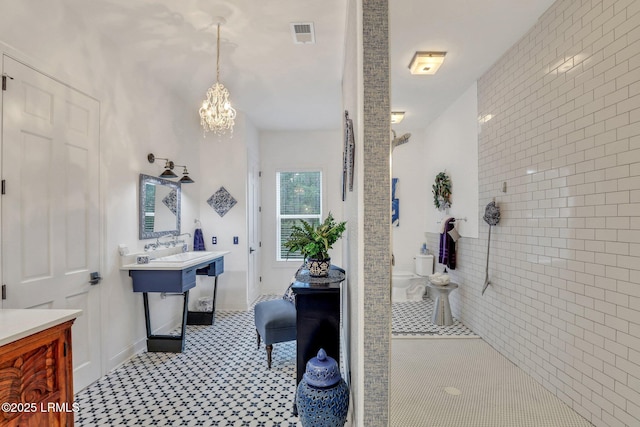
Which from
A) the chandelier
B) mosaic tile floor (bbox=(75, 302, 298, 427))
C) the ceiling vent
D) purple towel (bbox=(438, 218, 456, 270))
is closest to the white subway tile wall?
purple towel (bbox=(438, 218, 456, 270))

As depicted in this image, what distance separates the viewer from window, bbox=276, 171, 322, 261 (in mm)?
5555

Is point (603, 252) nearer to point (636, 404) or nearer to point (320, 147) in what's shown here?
point (636, 404)

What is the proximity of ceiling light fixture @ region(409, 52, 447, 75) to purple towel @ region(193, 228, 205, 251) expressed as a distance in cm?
325

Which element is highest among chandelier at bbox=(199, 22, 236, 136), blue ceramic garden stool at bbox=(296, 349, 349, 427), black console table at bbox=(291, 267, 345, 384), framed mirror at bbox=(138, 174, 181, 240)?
chandelier at bbox=(199, 22, 236, 136)

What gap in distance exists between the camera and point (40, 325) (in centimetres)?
140

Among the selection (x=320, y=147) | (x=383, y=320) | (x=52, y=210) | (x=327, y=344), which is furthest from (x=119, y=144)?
(x=320, y=147)

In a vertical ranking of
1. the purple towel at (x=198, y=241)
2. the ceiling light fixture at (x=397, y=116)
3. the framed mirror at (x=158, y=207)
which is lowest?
the purple towel at (x=198, y=241)

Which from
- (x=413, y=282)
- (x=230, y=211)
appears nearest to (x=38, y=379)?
(x=230, y=211)

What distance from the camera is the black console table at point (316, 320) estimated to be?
7.07 feet

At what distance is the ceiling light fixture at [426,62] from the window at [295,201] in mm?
2700

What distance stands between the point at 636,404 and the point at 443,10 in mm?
2627

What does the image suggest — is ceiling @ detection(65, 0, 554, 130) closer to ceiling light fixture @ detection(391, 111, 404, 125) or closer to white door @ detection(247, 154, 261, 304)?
ceiling light fixture @ detection(391, 111, 404, 125)

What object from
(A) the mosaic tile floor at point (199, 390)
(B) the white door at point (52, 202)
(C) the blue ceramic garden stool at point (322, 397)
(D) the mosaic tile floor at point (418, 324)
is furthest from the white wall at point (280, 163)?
(C) the blue ceramic garden stool at point (322, 397)

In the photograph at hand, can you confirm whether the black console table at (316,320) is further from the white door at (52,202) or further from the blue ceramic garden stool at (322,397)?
the white door at (52,202)
